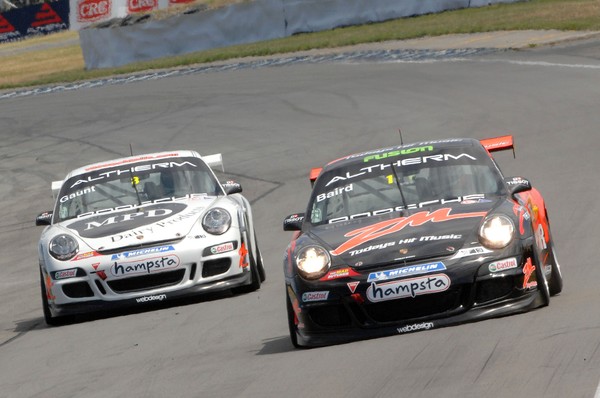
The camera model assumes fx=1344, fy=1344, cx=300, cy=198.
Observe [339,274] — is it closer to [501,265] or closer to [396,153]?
[501,265]

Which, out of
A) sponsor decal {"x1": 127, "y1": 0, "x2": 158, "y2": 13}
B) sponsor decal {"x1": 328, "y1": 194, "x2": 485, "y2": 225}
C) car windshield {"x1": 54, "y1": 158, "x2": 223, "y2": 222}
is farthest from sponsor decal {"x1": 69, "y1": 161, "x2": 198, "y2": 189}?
sponsor decal {"x1": 127, "y1": 0, "x2": 158, "y2": 13}

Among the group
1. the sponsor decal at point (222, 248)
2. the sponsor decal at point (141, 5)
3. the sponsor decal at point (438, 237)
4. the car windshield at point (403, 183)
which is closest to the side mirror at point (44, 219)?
the sponsor decal at point (222, 248)

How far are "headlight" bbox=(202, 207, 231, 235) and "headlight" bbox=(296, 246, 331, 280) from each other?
9.82 ft

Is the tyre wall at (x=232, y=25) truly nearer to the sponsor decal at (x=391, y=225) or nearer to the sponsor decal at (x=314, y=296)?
the sponsor decal at (x=391, y=225)

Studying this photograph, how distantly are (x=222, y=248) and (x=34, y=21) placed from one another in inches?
2392

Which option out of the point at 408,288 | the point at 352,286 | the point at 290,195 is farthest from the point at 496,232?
the point at 290,195

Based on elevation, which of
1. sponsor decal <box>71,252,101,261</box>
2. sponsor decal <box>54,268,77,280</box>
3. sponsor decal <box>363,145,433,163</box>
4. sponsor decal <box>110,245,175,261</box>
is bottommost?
sponsor decal <box>54,268,77,280</box>

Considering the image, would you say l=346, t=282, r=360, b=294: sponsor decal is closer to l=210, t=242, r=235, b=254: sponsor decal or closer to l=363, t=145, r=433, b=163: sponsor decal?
l=363, t=145, r=433, b=163: sponsor decal

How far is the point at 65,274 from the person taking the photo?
1055 cm

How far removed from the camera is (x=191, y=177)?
11.9 metres

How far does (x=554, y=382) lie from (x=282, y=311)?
13.0 feet

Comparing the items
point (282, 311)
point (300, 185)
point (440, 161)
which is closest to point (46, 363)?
point (282, 311)

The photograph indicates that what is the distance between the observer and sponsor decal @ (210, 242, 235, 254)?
1064 cm

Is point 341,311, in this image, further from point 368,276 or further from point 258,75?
point 258,75
